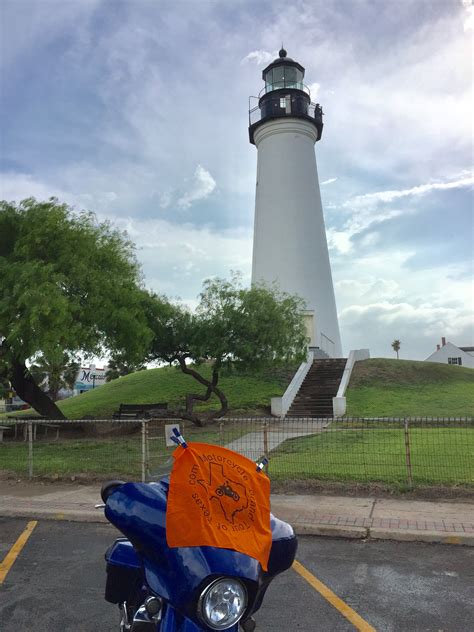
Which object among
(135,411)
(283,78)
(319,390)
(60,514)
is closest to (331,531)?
(60,514)

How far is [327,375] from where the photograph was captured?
2580 cm

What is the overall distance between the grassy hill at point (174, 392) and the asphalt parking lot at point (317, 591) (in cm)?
1602

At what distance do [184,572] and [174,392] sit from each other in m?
23.9

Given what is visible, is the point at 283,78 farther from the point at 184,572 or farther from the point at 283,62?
the point at 184,572

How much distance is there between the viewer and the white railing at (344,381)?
2066 centimetres

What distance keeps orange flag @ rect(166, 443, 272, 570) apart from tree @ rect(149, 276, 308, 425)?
1550 cm

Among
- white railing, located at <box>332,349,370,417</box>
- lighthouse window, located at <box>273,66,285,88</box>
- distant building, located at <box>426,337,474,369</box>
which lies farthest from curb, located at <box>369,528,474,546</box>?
distant building, located at <box>426,337,474,369</box>

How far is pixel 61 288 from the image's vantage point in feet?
48.3

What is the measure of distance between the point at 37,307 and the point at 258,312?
26.0ft

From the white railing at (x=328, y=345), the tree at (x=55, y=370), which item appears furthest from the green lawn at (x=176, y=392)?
the white railing at (x=328, y=345)

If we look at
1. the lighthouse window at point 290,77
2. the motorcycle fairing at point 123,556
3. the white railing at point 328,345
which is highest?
the lighthouse window at point 290,77

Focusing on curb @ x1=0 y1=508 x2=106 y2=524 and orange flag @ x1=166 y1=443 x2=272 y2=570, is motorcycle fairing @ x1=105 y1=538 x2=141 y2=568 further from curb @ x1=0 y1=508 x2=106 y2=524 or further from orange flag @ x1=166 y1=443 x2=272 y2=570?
curb @ x1=0 y1=508 x2=106 y2=524

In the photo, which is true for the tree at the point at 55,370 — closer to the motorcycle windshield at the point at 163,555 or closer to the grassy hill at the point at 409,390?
the grassy hill at the point at 409,390

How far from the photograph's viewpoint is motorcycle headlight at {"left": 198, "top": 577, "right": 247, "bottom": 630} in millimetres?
2279
